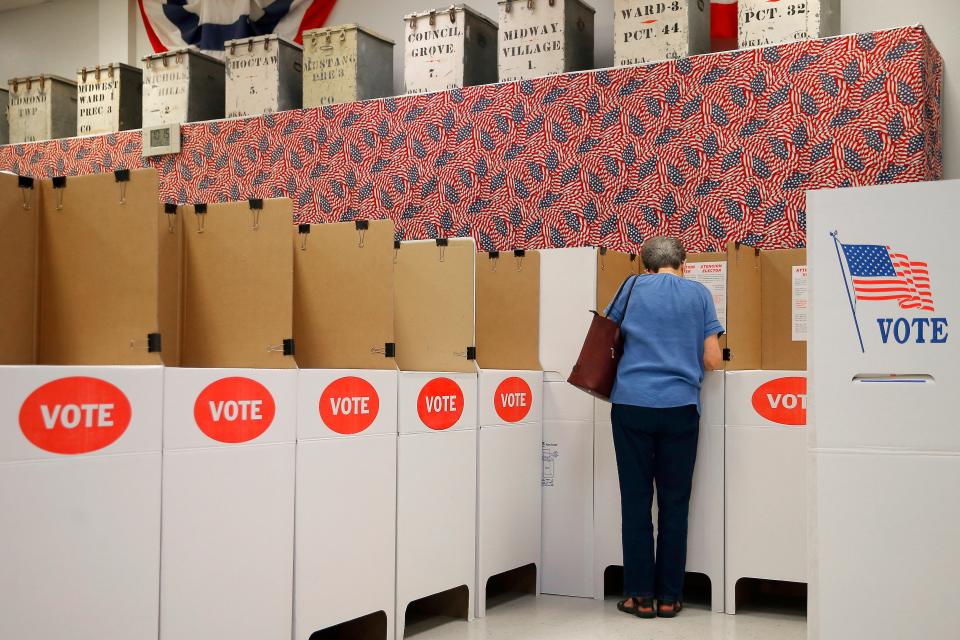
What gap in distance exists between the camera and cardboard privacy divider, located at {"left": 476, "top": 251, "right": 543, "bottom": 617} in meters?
4.00

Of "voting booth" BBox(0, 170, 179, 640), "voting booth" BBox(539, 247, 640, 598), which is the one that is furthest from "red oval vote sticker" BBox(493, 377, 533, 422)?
"voting booth" BBox(0, 170, 179, 640)

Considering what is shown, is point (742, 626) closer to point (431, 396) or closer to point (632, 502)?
point (632, 502)

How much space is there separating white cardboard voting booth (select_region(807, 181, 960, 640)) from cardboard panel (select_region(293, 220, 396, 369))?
172 centimetres

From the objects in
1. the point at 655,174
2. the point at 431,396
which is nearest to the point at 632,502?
the point at 431,396

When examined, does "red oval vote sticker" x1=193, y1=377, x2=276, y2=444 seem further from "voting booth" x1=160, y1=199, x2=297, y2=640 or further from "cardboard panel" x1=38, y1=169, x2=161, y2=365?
"cardboard panel" x1=38, y1=169, x2=161, y2=365

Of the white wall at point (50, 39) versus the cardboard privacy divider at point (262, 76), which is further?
the white wall at point (50, 39)

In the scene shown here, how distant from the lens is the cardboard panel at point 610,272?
14.5 ft

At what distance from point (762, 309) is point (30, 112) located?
5.25m

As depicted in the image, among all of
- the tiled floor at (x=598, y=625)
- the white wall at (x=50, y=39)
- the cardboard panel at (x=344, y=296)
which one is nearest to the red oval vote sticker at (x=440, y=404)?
the cardboard panel at (x=344, y=296)

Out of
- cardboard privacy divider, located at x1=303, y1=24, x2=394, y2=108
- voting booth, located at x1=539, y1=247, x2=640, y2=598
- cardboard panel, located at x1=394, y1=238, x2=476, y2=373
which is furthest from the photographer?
cardboard privacy divider, located at x1=303, y1=24, x2=394, y2=108

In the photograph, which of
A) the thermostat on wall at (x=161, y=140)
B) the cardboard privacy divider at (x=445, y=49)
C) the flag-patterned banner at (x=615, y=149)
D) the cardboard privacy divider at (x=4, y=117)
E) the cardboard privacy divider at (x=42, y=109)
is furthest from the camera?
the cardboard privacy divider at (x=4, y=117)

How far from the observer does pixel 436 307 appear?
386cm

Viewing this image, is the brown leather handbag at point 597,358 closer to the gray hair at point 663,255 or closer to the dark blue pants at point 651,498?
the dark blue pants at point 651,498

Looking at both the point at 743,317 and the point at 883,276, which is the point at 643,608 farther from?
the point at 883,276
